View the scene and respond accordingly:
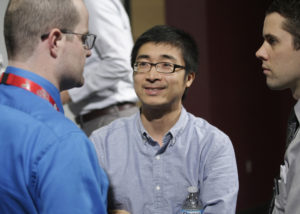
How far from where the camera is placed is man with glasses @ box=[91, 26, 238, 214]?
1631 millimetres

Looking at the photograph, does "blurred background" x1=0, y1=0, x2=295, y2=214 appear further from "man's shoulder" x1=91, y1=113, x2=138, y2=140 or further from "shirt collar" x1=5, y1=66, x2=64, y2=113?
"shirt collar" x1=5, y1=66, x2=64, y2=113

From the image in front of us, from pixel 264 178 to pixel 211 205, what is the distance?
9.52ft

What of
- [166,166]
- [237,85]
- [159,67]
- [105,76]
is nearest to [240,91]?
[237,85]

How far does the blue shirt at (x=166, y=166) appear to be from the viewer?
162 centimetres

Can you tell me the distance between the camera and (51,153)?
0.93 metres

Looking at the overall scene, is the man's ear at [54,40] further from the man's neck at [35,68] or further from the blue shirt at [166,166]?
the blue shirt at [166,166]

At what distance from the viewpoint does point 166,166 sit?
1694mm

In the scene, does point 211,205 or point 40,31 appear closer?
point 40,31

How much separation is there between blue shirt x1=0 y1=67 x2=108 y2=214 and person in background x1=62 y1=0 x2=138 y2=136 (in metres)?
1.27

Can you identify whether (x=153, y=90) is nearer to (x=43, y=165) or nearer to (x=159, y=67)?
(x=159, y=67)

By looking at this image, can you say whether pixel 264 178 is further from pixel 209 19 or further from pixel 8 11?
pixel 8 11

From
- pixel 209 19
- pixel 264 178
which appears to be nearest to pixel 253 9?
pixel 209 19

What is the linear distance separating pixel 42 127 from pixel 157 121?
2.86 ft

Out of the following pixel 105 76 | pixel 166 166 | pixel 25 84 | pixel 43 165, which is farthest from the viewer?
pixel 105 76
